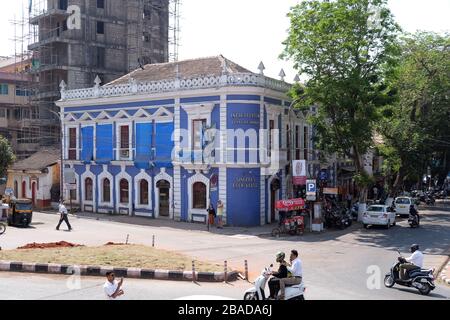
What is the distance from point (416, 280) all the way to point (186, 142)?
19814mm

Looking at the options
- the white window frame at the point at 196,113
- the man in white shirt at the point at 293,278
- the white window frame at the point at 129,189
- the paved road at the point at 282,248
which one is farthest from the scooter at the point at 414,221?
the man in white shirt at the point at 293,278

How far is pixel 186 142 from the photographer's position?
106 ft

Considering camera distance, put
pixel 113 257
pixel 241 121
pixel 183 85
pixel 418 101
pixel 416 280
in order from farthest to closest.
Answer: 1. pixel 418 101
2. pixel 183 85
3. pixel 241 121
4. pixel 113 257
5. pixel 416 280

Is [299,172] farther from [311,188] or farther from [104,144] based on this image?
[104,144]

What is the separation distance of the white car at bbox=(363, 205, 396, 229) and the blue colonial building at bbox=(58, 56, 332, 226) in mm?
5819

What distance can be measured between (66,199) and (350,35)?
23840 mm

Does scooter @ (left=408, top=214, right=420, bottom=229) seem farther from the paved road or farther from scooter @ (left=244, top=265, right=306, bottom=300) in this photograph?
scooter @ (left=244, top=265, right=306, bottom=300)

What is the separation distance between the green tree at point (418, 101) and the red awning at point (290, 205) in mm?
13709

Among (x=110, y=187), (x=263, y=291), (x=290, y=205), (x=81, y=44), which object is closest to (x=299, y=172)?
(x=290, y=205)

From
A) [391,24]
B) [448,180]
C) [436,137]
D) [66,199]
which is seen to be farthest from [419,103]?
[448,180]

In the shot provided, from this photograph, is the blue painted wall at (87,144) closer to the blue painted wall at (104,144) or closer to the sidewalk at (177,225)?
the blue painted wall at (104,144)

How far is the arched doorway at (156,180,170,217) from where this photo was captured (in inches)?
1326

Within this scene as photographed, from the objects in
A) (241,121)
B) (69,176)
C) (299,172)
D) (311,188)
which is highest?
(241,121)

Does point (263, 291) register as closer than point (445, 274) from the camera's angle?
Yes
